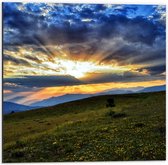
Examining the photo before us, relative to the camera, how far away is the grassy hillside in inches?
843

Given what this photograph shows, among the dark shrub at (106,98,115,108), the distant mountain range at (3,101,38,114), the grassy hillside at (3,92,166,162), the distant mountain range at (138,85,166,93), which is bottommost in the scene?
the grassy hillside at (3,92,166,162)

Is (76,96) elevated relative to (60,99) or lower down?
elevated

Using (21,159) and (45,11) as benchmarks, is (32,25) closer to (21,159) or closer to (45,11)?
(45,11)

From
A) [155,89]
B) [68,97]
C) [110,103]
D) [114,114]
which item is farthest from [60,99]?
[155,89]

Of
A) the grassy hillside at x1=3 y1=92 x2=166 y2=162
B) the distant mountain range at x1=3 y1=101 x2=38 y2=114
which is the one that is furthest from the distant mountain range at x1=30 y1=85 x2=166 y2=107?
the distant mountain range at x1=3 y1=101 x2=38 y2=114

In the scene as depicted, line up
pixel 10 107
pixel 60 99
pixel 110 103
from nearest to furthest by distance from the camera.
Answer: pixel 10 107 < pixel 60 99 < pixel 110 103

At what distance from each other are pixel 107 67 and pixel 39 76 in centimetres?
331

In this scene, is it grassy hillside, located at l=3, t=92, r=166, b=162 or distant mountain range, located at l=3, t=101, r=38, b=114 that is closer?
grassy hillside, located at l=3, t=92, r=166, b=162

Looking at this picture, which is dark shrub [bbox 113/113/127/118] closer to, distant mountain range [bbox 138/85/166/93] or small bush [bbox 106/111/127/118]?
small bush [bbox 106/111/127/118]

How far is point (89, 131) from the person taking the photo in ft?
74.6

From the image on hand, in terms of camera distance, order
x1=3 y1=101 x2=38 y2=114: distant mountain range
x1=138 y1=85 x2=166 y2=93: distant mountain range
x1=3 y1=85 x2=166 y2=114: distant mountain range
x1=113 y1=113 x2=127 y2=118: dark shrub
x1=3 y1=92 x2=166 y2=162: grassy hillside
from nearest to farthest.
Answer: x1=3 y1=92 x2=166 y2=162: grassy hillside
x1=3 y1=101 x2=38 y2=114: distant mountain range
x1=3 y1=85 x2=166 y2=114: distant mountain range
x1=138 y1=85 x2=166 y2=93: distant mountain range
x1=113 y1=113 x2=127 y2=118: dark shrub

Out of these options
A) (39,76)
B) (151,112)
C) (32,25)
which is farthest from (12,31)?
(151,112)

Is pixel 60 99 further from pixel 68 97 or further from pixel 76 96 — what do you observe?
pixel 76 96

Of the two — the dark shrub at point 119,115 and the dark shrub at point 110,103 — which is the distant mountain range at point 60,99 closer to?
the dark shrub at point 110,103
